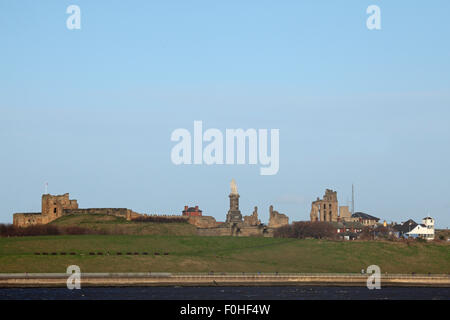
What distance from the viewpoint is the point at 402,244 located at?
167750 mm

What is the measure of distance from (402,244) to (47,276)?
226ft

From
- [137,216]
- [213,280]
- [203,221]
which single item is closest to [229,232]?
[203,221]

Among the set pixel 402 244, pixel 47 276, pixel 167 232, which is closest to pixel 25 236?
pixel 167 232

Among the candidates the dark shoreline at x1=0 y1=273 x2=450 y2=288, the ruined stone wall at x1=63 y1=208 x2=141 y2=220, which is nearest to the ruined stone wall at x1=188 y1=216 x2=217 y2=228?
the ruined stone wall at x1=63 y1=208 x2=141 y2=220

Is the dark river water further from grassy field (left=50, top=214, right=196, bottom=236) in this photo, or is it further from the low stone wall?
the low stone wall

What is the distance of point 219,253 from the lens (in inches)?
6265

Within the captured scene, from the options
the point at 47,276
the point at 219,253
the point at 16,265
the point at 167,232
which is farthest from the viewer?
the point at 167,232

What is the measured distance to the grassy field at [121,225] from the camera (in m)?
178

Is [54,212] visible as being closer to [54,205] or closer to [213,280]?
[54,205]

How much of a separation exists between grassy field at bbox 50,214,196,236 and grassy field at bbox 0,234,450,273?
29.2ft

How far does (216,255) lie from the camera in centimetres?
15562
